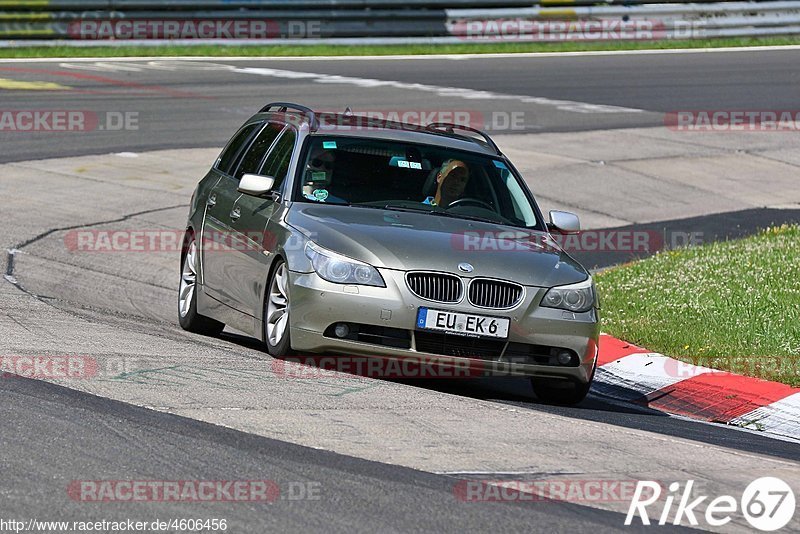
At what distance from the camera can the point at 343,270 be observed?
8406mm

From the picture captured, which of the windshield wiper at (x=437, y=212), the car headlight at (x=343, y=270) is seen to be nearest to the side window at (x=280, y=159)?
the windshield wiper at (x=437, y=212)

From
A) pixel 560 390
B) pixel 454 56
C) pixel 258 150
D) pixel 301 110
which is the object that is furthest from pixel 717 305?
pixel 454 56

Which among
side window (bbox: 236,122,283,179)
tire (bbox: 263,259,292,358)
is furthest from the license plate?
side window (bbox: 236,122,283,179)

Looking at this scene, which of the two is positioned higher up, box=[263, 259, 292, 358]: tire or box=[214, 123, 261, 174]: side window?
box=[214, 123, 261, 174]: side window

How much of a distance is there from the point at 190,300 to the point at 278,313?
2.06m

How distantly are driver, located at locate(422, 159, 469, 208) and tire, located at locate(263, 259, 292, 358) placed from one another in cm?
128

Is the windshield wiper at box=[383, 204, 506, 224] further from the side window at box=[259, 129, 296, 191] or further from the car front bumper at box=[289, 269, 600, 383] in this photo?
the car front bumper at box=[289, 269, 600, 383]

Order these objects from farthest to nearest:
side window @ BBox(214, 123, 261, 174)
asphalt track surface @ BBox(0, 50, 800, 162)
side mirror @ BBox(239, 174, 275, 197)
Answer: asphalt track surface @ BBox(0, 50, 800, 162) → side window @ BBox(214, 123, 261, 174) → side mirror @ BBox(239, 174, 275, 197)

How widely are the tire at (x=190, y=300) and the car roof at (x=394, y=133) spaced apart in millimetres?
1228

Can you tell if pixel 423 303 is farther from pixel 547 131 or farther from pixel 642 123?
pixel 642 123

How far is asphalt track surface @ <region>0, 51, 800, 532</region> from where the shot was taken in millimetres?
5492

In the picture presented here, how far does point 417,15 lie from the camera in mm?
32281

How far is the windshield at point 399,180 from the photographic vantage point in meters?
9.48

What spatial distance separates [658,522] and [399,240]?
332 centimetres
